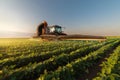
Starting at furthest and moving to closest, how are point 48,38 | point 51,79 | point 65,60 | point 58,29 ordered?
1. point 58,29
2. point 48,38
3. point 65,60
4. point 51,79

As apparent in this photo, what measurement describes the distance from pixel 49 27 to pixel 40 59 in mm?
24185

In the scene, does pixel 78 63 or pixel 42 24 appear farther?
pixel 42 24

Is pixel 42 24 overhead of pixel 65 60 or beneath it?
overhead

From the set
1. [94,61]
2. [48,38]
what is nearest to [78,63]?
[94,61]

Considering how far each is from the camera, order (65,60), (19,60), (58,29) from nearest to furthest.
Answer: (19,60), (65,60), (58,29)

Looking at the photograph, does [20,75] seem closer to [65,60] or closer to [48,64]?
[48,64]

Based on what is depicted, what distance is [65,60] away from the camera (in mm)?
9250

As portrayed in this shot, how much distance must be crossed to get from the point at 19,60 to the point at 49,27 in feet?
83.6

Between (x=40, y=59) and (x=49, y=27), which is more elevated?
(x=49, y=27)

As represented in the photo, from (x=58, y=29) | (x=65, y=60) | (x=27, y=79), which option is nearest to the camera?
(x=27, y=79)

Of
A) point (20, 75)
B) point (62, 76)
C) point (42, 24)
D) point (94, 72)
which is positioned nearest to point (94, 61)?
point (94, 72)

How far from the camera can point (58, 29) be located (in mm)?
33094

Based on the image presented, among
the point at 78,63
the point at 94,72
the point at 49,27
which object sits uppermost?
the point at 49,27

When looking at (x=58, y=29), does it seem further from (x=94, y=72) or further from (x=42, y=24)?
(x=94, y=72)
